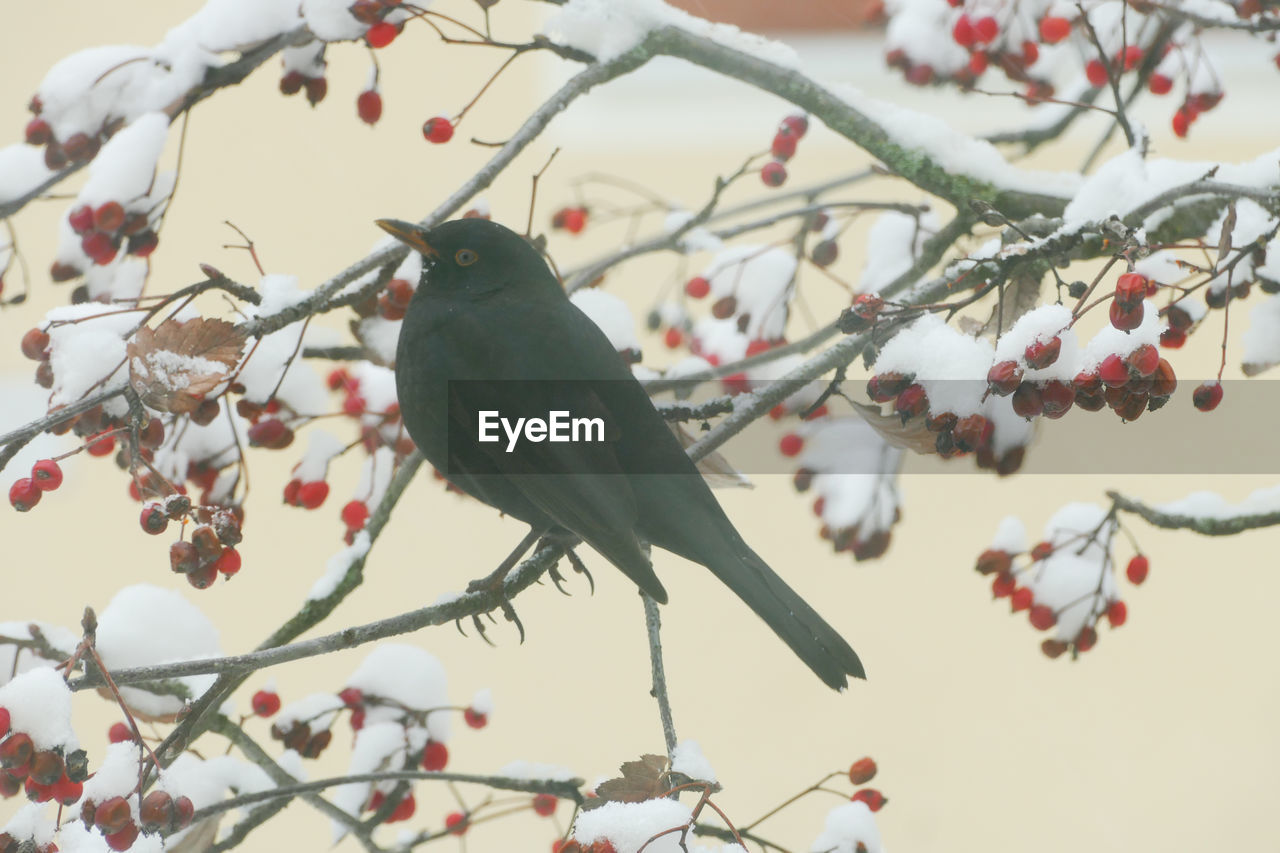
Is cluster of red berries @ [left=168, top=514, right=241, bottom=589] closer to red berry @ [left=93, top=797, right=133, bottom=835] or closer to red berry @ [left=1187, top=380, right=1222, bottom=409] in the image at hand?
red berry @ [left=93, top=797, right=133, bottom=835]

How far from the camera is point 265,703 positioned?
134cm

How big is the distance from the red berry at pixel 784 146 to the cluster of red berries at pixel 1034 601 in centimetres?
59

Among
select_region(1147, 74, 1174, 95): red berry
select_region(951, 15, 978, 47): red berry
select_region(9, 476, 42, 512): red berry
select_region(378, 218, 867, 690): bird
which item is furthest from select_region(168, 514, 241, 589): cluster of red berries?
select_region(1147, 74, 1174, 95): red berry

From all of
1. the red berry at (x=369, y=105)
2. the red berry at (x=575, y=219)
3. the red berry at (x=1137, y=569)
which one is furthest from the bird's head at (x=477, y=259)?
the red berry at (x=1137, y=569)

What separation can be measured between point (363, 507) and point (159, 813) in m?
0.54

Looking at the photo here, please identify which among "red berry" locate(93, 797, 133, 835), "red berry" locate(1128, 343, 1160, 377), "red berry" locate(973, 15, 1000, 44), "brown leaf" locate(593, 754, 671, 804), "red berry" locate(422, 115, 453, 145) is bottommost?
"brown leaf" locate(593, 754, 671, 804)

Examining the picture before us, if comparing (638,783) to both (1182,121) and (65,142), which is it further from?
(1182,121)

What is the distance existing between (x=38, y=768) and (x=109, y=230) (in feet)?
1.72

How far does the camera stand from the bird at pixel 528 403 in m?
1.16

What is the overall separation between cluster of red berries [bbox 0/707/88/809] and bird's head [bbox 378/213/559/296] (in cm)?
57

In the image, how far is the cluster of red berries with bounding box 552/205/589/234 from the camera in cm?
176

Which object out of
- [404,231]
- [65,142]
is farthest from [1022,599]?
[65,142]

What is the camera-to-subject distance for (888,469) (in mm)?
1513

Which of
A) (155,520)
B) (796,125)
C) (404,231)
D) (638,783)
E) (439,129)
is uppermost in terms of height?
(796,125)
